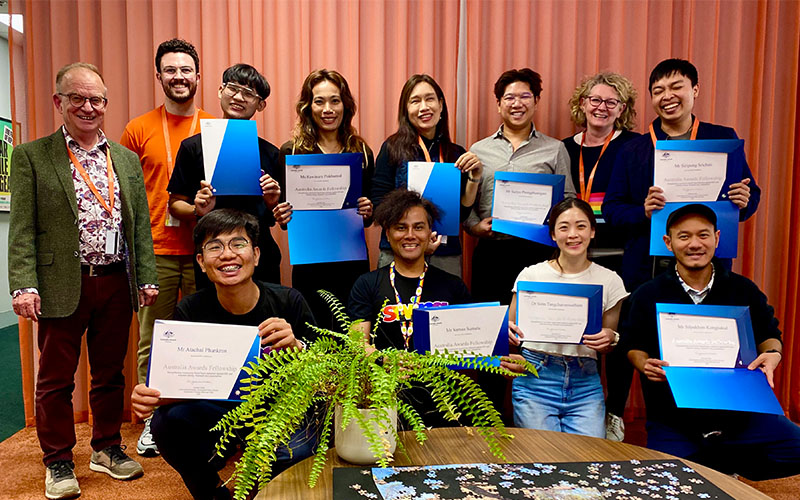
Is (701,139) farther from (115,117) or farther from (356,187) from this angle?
(115,117)

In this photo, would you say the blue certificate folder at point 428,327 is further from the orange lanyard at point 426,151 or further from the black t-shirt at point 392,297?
the orange lanyard at point 426,151

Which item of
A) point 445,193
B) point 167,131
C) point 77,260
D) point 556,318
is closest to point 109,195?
point 77,260

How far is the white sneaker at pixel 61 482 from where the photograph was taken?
2.33 meters

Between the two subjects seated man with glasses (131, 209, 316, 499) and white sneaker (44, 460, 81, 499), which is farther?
white sneaker (44, 460, 81, 499)

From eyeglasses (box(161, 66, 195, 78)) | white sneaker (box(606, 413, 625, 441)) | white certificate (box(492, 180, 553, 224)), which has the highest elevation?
eyeglasses (box(161, 66, 195, 78))

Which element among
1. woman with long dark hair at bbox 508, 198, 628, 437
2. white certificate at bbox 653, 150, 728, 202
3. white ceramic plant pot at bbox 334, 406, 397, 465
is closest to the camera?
white ceramic plant pot at bbox 334, 406, 397, 465

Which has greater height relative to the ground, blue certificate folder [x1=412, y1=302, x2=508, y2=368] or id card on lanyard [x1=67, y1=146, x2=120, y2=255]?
A: id card on lanyard [x1=67, y1=146, x2=120, y2=255]

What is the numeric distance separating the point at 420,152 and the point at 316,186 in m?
0.53

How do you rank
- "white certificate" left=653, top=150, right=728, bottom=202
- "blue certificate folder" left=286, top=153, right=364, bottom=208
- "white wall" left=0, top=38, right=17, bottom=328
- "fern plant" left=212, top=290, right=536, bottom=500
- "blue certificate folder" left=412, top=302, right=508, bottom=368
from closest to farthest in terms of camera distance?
"fern plant" left=212, top=290, right=536, bottom=500 → "blue certificate folder" left=412, top=302, right=508, bottom=368 → "white certificate" left=653, top=150, right=728, bottom=202 → "blue certificate folder" left=286, top=153, right=364, bottom=208 → "white wall" left=0, top=38, right=17, bottom=328

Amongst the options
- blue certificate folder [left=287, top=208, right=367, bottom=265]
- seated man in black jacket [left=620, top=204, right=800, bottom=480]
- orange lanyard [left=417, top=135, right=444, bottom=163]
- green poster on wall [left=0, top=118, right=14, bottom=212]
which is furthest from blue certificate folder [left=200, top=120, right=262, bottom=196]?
green poster on wall [left=0, top=118, right=14, bottom=212]

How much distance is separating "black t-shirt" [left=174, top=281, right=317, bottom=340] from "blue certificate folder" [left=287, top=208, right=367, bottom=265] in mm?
488

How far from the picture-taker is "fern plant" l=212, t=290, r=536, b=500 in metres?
1.13

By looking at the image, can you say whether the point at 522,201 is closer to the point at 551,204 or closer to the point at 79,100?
the point at 551,204

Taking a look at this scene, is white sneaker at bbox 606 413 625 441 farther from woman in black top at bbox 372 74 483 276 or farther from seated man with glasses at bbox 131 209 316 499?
seated man with glasses at bbox 131 209 316 499
